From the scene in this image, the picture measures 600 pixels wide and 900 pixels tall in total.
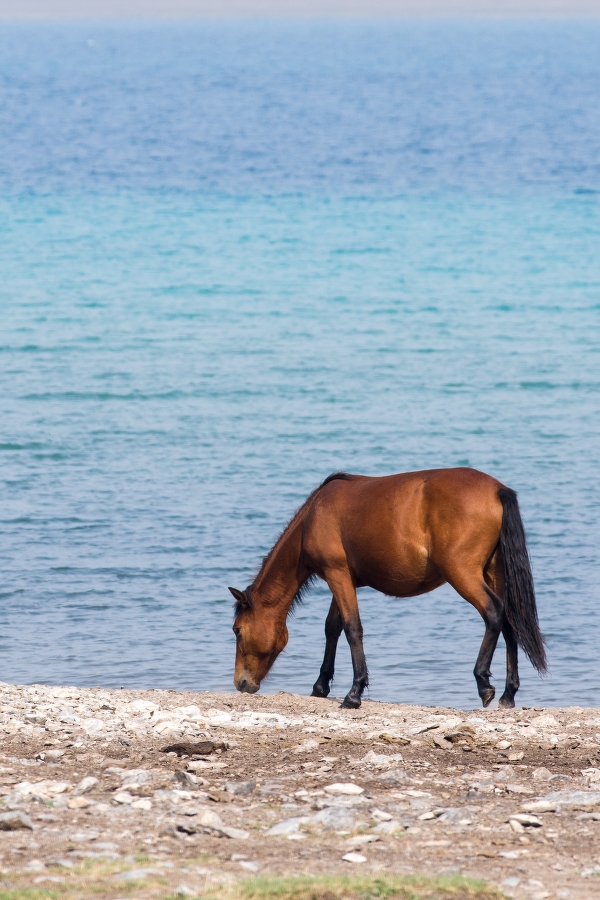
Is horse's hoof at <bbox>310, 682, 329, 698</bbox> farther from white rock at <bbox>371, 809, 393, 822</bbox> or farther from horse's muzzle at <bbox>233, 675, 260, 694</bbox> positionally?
white rock at <bbox>371, 809, 393, 822</bbox>

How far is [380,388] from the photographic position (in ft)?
64.4

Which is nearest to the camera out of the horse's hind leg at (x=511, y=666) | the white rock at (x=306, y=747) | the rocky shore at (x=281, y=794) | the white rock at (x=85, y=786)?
the rocky shore at (x=281, y=794)

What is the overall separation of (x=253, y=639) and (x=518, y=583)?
186 centimetres

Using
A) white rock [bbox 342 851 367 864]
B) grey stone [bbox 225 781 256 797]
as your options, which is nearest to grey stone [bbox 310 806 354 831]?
white rock [bbox 342 851 367 864]

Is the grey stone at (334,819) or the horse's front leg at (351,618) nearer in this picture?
the grey stone at (334,819)

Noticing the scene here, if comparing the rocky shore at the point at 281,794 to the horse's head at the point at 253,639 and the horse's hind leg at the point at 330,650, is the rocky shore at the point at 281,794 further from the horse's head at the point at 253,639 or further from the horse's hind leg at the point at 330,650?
the horse's head at the point at 253,639

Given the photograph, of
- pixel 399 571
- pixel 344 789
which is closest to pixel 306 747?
pixel 344 789

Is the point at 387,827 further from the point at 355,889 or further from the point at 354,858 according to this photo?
the point at 355,889

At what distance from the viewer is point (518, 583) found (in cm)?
778

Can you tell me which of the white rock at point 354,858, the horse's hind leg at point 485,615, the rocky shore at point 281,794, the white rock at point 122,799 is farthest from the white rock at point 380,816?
the horse's hind leg at point 485,615

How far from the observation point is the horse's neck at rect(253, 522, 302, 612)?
827 cm

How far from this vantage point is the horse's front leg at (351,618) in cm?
792

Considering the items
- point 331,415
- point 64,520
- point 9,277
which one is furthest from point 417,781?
point 9,277

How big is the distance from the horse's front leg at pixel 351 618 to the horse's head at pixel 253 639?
50 centimetres
